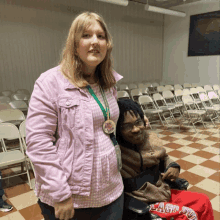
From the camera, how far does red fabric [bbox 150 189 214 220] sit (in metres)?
1.57

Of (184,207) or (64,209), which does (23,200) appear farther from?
(64,209)

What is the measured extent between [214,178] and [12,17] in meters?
7.60

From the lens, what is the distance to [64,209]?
88 cm

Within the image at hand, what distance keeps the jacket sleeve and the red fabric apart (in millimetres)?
967

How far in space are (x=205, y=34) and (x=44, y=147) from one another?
383 inches

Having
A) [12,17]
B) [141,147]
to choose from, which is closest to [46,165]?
[141,147]

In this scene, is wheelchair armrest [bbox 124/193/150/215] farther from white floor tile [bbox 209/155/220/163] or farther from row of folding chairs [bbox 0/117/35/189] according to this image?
white floor tile [bbox 209/155/220/163]

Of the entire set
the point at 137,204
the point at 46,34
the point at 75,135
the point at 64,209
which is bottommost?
the point at 137,204

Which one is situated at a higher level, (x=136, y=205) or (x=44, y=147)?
(x=44, y=147)

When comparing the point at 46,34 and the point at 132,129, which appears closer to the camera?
the point at 132,129

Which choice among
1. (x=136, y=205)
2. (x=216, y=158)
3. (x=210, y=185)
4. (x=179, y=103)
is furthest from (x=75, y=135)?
(x=179, y=103)

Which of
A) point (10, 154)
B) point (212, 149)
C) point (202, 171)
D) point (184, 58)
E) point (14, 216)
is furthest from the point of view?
point (184, 58)

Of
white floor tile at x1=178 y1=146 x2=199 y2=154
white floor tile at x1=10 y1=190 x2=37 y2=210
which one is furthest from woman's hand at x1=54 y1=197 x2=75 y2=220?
white floor tile at x1=178 y1=146 x2=199 y2=154

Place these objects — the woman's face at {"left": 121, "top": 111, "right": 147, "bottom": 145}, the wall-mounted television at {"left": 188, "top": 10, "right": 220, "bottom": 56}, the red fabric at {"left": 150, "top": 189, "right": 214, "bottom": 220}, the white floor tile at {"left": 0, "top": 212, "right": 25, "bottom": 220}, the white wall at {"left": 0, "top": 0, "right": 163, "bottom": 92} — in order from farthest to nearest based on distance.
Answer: the wall-mounted television at {"left": 188, "top": 10, "right": 220, "bottom": 56}
the white wall at {"left": 0, "top": 0, "right": 163, "bottom": 92}
the white floor tile at {"left": 0, "top": 212, "right": 25, "bottom": 220}
the red fabric at {"left": 150, "top": 189, "right": 214, "bottom": 220}
the woman's face at {"left": 121, "top": 111, "right": 147, "bottom": 145}
